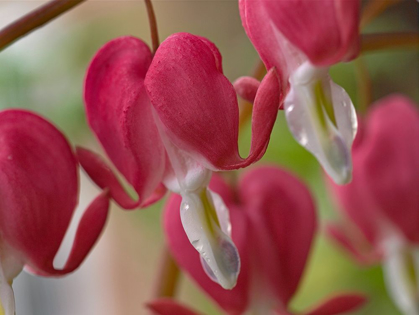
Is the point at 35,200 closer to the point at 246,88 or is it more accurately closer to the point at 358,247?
the point at 246,88

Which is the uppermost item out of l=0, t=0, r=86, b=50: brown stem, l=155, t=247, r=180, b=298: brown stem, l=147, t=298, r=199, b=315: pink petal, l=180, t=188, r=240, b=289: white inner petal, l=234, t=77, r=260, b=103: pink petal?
l=0, t=0, r=86, b=50: brown stem

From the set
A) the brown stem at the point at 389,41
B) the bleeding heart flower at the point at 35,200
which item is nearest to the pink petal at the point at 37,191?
the bleeding heart flower at the point at 35,200

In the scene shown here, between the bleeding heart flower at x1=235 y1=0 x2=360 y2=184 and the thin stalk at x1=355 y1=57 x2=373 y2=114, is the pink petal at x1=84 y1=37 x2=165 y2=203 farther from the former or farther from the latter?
the thin stalk at x1=355 y1=57 x2=373 y2=114

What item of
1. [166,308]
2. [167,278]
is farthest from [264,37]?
[167,278]

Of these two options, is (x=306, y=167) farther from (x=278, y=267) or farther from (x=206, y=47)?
(x=206, y=47)

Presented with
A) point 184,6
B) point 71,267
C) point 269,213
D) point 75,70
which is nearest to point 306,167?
point 75,70

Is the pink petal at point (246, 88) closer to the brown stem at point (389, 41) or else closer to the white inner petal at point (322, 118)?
the white inner petal at point (322, 118)

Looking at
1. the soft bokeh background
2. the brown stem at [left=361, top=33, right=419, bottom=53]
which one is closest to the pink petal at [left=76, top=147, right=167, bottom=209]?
the brown stem at [left=361, top=33, right=419, bottom=53]
